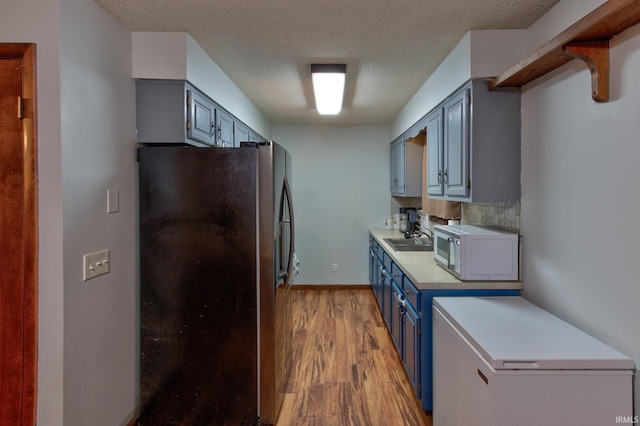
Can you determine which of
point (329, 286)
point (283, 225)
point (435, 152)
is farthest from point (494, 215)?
point (329, 286)

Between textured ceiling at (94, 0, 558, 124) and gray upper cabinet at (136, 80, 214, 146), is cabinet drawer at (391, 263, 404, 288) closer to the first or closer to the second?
textured ceiling at (94, 0, 558, 124)

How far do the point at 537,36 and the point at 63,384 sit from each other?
3.13 metres

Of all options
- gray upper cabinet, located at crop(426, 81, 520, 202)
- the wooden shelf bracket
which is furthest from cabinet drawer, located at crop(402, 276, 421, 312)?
the wooden shelf bracket

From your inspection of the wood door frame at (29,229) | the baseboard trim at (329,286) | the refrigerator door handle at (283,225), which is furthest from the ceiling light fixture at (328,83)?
the baseboard trim at (329,286)

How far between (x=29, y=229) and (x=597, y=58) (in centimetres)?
269

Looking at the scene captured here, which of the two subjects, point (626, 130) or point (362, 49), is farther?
point (362, 49)

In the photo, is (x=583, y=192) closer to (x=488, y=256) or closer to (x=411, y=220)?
(x=488, y=256)

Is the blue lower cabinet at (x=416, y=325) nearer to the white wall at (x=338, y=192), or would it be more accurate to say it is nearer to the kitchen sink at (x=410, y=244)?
the kitchen sink at (x=410, y=244)

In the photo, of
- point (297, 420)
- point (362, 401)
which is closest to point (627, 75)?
point (362, 401)

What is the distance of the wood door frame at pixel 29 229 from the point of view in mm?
1590

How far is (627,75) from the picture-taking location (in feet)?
4.59

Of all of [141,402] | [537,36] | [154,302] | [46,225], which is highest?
[537,36]

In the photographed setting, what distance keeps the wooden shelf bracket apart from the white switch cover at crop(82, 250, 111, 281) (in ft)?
8.18

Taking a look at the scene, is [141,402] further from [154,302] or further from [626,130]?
[626,130]
